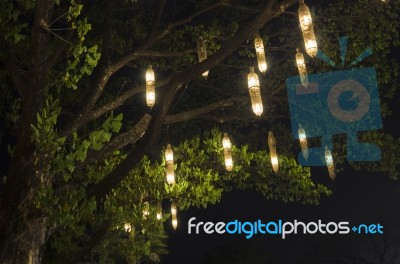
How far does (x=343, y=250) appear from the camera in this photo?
1853cm

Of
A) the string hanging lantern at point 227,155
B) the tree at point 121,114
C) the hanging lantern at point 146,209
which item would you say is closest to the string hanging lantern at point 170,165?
the tree at point 121,114

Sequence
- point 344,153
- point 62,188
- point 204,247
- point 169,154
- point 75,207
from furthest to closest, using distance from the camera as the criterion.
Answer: point 204,247 < point 344,153 < point 169,154 < point 62,188 < point 75,207

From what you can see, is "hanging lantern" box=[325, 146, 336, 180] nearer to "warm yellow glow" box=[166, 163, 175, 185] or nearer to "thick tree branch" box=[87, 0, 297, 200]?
"warm yellow glow" box=[166, 163, 175, 185]

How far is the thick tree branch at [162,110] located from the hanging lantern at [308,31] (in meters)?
0.18

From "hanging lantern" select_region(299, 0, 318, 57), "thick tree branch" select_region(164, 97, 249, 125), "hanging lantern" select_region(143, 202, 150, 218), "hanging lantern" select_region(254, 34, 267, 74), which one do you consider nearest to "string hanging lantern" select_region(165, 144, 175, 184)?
"hanging lantern" select_region(143, 202, 150, 218)

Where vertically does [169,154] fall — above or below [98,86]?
below

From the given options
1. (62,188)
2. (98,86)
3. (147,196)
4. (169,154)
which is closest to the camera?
(62,188)

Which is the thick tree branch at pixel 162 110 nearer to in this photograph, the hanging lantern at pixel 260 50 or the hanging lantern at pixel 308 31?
the hanging lantern at pixel 308 31

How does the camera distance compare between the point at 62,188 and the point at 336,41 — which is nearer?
the point at 62,188

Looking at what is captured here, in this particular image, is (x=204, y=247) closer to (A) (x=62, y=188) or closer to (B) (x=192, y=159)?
(B) (x=192, y=159)

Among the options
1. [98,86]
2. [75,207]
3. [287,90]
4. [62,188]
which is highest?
[287,90]

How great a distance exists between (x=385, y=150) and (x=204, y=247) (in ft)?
32.3

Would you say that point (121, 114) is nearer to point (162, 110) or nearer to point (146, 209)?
point (162, 110)

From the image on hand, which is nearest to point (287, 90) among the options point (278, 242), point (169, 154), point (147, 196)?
point (169, 154)
